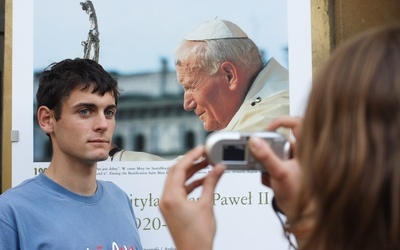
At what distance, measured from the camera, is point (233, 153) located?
1.19m

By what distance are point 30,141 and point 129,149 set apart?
1.21 feet

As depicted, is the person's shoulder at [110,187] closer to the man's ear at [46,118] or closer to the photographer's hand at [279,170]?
the man's ear at [46,118]

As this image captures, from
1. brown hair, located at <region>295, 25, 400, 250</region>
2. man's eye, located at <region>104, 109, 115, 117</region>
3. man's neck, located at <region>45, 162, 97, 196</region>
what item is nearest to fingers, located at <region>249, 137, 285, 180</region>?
brown hair, located at <region>295, 25, 400, 250</region>

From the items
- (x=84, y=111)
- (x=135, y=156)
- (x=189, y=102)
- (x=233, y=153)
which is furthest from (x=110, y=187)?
(x=233, y=153)

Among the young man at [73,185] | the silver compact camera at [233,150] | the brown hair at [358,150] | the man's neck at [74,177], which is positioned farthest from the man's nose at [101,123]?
the brown hair at [358,150]

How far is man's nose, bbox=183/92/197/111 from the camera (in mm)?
2672

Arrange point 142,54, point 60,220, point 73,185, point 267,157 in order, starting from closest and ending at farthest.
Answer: point 267,157
point 60,220
point 73,185
point 142,54

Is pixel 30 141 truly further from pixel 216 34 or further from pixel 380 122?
pixel 380 122

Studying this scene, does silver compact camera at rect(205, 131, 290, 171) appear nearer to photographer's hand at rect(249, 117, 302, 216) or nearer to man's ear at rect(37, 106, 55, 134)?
photographer's hand at rect(249, 117, 302, 216)

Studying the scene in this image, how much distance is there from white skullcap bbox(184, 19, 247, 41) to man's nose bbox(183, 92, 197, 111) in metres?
0.21

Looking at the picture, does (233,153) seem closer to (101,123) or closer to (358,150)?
(358,150)

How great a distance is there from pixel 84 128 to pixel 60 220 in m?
0.37

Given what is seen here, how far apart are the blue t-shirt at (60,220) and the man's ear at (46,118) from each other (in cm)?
Answer: 23

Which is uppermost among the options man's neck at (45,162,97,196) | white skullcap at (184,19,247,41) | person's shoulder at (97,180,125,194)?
white skullcap at (184,19,247,41)
